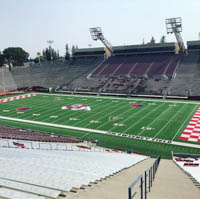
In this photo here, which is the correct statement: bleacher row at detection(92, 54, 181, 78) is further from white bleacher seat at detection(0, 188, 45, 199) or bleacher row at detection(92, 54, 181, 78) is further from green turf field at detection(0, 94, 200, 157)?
white bleacher seat at detection(0, 188, 45, 199)

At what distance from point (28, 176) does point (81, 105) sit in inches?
1178

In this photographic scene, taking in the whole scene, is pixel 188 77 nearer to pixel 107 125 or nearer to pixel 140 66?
pixel 140 66

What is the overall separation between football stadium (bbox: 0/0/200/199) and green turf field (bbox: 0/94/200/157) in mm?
109

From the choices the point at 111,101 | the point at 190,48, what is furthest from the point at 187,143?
the point at 190,48

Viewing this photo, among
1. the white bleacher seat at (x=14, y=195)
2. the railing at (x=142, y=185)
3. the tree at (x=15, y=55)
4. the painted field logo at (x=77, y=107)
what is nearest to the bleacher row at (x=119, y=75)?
the painted field logo at (x=77, y=107)

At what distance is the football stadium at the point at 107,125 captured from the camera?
5.27 metres

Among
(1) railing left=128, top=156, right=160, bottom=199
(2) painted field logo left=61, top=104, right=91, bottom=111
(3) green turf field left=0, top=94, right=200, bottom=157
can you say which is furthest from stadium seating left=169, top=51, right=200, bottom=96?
(1) railing left=128, top=156, right=160, bottom=199

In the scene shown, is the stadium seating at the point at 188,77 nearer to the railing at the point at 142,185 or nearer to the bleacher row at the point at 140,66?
the bleacher row at the point at 140,66

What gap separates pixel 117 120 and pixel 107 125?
2127 millimetres

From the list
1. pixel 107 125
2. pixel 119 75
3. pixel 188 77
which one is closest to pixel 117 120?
pixel 107 125

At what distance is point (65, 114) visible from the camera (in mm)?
30062

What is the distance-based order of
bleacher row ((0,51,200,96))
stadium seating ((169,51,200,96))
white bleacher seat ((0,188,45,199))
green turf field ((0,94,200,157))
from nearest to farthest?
Answer: white bleacher seat ((0,188,45,199)), green turf field ((0,94,200,157)), stadium seating ((169,51,200,96)), bleacher row ((0,51,200,96))

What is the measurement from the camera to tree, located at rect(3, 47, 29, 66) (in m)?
91.3

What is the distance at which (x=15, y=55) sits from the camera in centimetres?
9281
